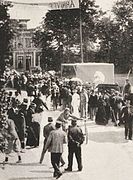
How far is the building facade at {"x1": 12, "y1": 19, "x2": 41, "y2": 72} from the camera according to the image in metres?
6.48

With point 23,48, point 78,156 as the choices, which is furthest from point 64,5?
point 78,156

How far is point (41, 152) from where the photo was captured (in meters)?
6.33

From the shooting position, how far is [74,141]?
6.19 metres

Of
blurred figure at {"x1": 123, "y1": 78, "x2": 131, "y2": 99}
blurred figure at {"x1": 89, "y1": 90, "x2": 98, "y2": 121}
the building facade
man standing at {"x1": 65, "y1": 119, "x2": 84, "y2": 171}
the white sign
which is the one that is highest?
the white sign

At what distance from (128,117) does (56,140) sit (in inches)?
40.9

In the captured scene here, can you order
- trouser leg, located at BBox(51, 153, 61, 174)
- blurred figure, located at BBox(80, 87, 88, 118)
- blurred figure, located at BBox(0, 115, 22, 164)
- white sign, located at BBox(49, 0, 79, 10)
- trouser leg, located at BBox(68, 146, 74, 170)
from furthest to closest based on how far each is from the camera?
blurred figure, located at BBox(80, 87, 88, 118) → white sign, located at BBox(49, 0, 79, 10) → blurred figure, located at BBox(0, 115, 22, 164) → trouser leg, located at BBox(68, 146, 74, 170) → trouser leg, located at BBox(51, 153, 61, 174)

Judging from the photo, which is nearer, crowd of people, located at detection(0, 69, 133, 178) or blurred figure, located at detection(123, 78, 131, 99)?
crowd of people, located at detection(0, 69, 133, 178)

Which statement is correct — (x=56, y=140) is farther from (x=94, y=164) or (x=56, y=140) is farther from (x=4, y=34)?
(x=4, y=34)

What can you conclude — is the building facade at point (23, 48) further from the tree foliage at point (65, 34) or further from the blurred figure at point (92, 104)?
the blurred figure at point (92, 104)

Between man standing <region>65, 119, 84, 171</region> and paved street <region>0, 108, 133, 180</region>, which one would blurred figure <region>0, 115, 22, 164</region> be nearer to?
paved street <region>0, 108, 133, 180</region>

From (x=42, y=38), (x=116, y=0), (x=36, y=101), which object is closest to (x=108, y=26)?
(x=116, y=0)

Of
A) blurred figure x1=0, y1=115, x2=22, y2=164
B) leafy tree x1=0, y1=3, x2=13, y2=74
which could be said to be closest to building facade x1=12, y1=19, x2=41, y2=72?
leafy tree x1=0, y1=3, x2=13, y2=74

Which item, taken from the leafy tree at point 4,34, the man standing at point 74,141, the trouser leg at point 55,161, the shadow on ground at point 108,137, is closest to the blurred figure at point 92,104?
the shadow on ground at point 108,137

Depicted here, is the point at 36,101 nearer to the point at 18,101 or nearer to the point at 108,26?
the point at 18,101
